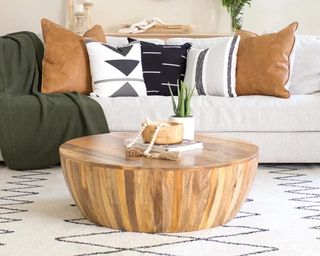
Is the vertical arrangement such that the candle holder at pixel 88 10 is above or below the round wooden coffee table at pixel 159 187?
above

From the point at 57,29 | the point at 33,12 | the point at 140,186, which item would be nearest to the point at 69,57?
the point at 57,29

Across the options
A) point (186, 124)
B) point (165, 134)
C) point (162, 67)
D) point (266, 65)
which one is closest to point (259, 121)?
point (266, 65)

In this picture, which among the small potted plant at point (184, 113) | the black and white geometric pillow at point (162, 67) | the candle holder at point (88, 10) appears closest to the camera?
the small potted plant at point (184, 113)

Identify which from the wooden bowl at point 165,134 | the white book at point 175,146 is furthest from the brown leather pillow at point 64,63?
the wooden bowl at point 165,134

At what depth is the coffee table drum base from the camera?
2.21 m

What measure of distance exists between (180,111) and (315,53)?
1.83 m

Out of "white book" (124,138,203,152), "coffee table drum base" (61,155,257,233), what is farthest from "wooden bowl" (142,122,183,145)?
"coffee table drum base" (61,155,257,233)

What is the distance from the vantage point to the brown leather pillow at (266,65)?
3.85m

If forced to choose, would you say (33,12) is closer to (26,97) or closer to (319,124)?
(26,97)

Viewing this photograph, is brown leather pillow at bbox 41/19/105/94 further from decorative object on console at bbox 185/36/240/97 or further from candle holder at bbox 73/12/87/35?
candle holder at bbox 73/12/87/35

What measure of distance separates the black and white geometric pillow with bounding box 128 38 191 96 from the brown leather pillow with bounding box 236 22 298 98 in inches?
16.4

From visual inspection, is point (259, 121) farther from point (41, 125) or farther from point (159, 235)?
point (159, 235)

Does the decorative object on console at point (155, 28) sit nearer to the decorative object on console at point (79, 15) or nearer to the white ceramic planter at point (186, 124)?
the decorative object on console at point (79, 15)

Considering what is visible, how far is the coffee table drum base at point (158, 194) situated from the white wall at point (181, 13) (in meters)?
3.10
